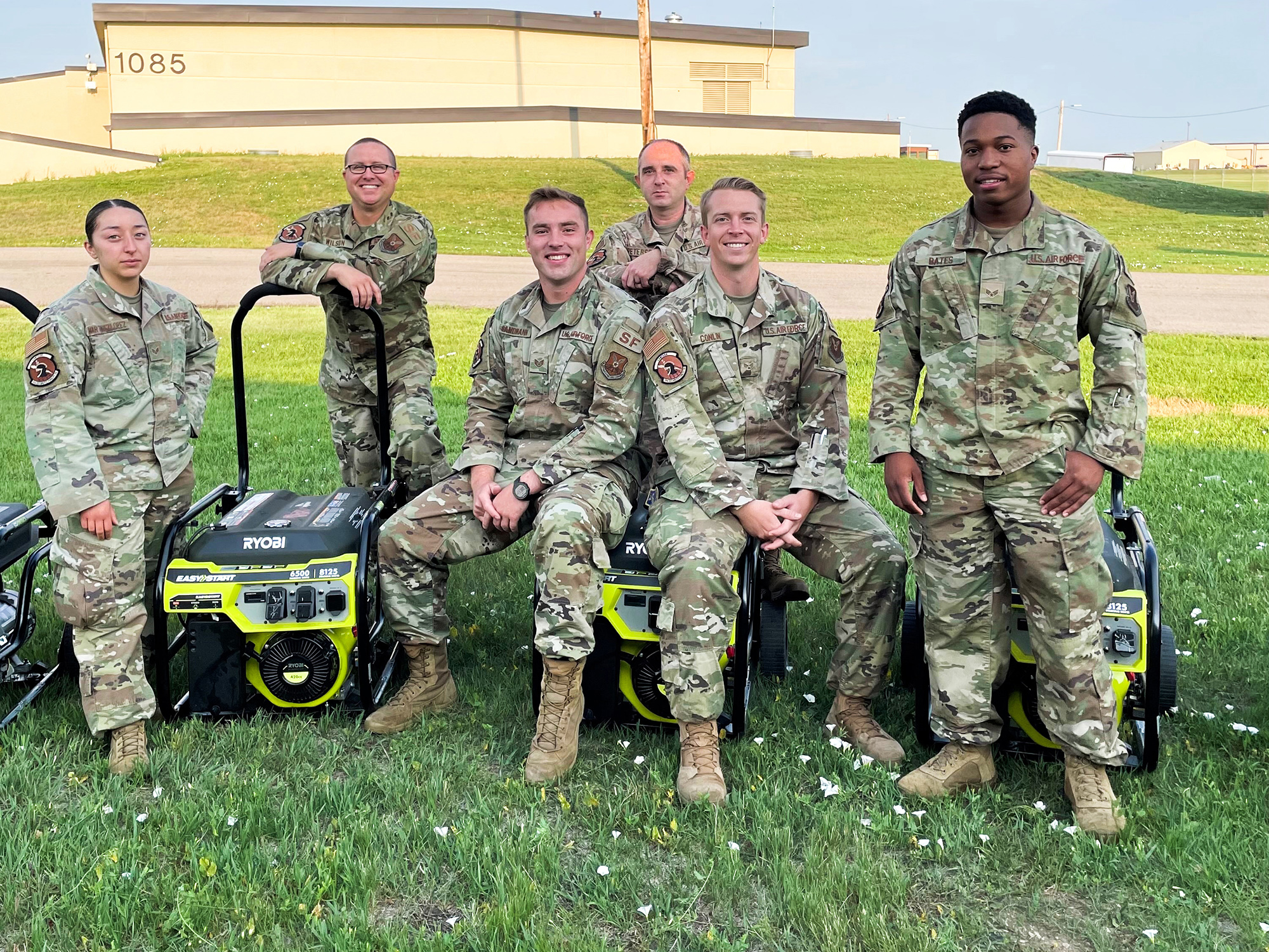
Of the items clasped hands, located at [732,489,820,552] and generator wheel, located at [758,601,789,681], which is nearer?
clasped hands, located at [732,489,820,552]

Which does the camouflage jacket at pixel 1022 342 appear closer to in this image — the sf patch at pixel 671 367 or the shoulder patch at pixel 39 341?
the sf patch at pixel 671 367

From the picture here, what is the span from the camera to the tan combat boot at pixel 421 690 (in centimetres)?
442

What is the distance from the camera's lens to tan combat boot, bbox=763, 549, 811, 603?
17.2 feet

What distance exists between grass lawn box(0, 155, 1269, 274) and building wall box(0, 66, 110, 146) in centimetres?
1082

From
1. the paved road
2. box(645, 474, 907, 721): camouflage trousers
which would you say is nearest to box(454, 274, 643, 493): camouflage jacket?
box(645, 474, 907, 721): camouflage trousers

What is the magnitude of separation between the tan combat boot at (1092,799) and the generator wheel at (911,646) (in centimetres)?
78

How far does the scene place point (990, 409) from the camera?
12.4ft

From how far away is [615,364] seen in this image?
178 inches

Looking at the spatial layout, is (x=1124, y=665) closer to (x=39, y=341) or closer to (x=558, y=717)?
(x=558, y=717)

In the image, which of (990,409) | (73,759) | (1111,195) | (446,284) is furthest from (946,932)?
(1111,195)

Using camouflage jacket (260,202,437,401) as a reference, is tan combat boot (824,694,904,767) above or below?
below

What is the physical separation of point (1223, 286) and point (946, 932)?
18.6m

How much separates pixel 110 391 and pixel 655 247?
108 inches

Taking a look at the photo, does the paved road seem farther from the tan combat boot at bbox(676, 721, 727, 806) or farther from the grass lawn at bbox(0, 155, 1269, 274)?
the tan combat boot at bbox(676, 721, 727, 806)
